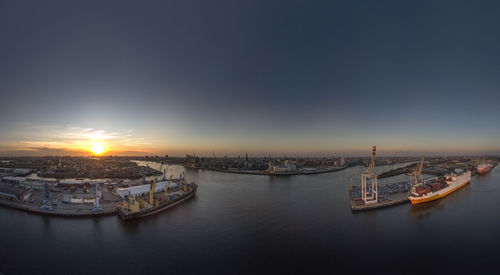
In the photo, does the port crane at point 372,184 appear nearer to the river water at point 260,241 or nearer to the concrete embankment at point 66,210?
the river water at point 260,241

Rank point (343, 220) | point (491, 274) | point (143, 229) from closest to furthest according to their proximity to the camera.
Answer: point (491, 274), point (143, 229), point (343, 220)

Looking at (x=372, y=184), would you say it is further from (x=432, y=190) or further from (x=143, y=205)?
(x=143, y=205)

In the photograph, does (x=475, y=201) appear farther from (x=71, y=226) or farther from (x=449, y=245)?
(x=71, y=226)

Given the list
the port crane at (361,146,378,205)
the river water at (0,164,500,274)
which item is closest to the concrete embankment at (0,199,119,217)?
the river water at (0,164,500,274)

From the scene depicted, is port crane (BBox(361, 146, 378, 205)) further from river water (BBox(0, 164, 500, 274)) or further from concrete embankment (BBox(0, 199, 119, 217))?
concrete embankment (BBox(0, 199, 119, 217))

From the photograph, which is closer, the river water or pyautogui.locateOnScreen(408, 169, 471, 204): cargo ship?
the river water

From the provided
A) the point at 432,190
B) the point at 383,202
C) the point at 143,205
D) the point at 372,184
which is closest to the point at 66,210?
the point at 143,205

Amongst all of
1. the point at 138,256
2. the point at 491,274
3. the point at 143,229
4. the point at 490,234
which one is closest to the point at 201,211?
the point at 143,229

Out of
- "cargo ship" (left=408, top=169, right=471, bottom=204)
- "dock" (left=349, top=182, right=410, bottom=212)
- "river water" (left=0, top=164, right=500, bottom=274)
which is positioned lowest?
"river water" (left=0, top=164, right=500, bottom=274)

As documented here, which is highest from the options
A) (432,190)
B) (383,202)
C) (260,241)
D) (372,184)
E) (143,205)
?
(372,184)
